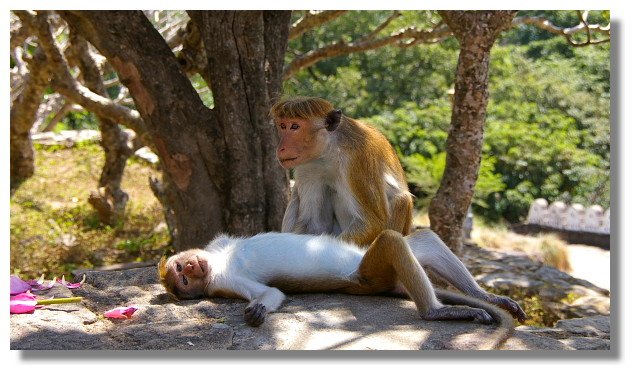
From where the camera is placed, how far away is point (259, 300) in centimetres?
454

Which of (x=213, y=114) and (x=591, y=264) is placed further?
(x=591, y=264)

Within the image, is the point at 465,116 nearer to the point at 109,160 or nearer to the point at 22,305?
the point at 22,305

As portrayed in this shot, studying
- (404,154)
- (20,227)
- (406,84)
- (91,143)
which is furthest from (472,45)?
(406,84)

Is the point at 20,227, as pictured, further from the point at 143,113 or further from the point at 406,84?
the point at 406,84

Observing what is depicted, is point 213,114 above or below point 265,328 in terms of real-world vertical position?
above

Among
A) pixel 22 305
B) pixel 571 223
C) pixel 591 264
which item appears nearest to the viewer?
pixel 22 305

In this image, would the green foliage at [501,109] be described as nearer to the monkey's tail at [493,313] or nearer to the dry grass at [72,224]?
the dry grass at [72,224]

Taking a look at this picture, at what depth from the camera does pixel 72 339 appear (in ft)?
14.0

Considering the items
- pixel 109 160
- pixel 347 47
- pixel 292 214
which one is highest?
pixel 347 47

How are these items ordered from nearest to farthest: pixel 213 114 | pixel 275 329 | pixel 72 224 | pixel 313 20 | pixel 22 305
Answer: pixel 275 329
pixel 22 305
pixel 213 114
pixel 313 20
pixel 72 224

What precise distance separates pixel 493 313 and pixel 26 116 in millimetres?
9391

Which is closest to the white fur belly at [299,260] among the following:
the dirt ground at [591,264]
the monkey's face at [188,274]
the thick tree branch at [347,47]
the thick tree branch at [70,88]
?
the monkey's face at [188,274]

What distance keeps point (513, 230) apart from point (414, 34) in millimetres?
8716

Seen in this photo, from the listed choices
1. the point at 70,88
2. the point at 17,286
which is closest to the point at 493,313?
the point at 17,286
